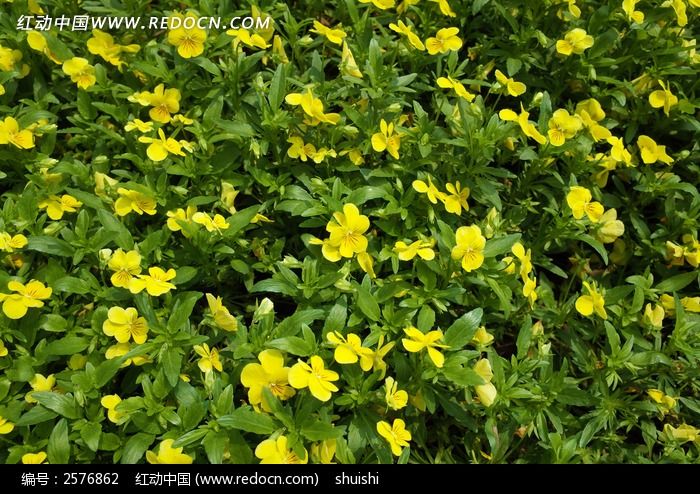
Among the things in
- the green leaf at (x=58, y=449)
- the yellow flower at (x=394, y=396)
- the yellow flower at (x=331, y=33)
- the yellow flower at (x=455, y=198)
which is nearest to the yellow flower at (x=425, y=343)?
the yellow flower at (x=394, y=396)

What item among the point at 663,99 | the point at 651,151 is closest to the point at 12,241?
the point at 651,151

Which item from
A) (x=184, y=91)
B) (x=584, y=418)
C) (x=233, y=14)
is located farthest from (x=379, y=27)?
(x=584, y=418)

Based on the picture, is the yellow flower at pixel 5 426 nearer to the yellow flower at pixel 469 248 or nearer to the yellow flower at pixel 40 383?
the yellow flower at pixel 40 383

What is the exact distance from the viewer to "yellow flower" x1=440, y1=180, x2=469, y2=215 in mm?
2445

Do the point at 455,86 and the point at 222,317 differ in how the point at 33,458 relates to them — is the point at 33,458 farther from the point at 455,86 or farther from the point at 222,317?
the point at 455,86

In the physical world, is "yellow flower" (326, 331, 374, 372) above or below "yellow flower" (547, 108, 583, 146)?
below

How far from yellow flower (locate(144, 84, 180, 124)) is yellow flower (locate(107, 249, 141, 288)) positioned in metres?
0.66

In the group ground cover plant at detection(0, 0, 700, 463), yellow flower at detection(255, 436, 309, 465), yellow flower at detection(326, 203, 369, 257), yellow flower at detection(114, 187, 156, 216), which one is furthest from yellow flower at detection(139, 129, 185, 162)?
yellow flower at detection(255, 436, 309, 465)

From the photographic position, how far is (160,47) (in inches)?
111

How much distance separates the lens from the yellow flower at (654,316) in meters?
2.41

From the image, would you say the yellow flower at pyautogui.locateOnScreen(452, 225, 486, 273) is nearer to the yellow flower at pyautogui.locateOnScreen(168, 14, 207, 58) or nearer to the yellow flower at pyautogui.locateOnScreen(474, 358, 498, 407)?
the yellow flower at pyautogui.locateOnScreen(474, 358, 498, 407)

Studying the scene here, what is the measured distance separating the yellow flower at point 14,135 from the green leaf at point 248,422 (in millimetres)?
1336

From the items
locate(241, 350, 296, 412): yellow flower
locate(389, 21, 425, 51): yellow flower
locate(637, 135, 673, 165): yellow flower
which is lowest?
locate(241, 350, 296, 412): yellow flower
